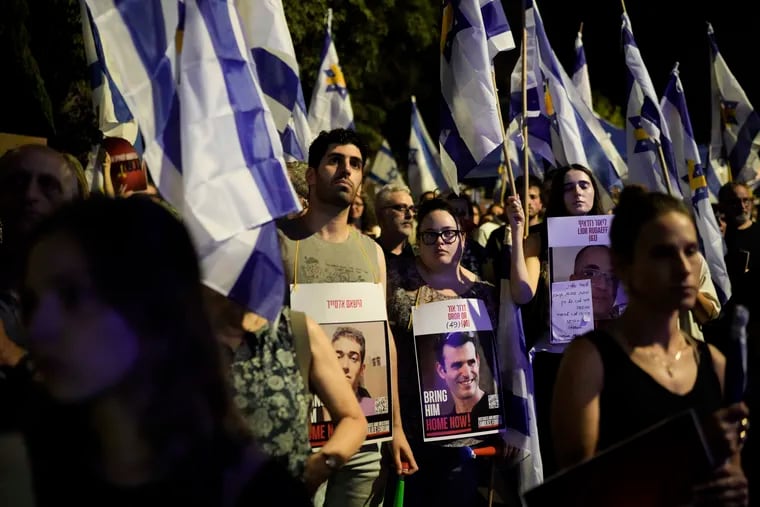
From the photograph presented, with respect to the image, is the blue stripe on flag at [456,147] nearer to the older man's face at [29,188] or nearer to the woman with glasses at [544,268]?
the woman with glasses at [544,268]

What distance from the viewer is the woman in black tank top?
278cm

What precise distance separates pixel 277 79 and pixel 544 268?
192 centimetres

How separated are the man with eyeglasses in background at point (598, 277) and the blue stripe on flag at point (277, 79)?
6.17 feet

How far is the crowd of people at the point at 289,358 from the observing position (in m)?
1.94

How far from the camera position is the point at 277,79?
5.35 metres

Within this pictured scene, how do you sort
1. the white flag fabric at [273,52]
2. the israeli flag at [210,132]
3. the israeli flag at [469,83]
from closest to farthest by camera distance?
the israeli flag at [210,132], the white flag fabric at [273,52], the israeli flag at [469,83]

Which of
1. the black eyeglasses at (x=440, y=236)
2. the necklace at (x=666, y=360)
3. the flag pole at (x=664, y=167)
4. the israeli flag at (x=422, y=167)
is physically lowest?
the necklace at (x=666, y=360)

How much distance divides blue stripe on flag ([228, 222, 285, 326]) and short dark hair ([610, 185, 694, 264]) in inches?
44.4

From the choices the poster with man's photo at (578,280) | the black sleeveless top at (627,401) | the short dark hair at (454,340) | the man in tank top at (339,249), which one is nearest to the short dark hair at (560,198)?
the poster with man's photo at (578,280)

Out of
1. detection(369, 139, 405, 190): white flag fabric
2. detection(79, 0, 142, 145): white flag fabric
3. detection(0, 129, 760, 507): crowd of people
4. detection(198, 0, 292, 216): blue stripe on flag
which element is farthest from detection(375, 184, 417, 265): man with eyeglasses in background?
detection(369, 139, 405, 190): white flag fabric

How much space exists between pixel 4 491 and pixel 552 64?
21.4ft

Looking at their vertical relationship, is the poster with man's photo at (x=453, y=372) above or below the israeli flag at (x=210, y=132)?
below

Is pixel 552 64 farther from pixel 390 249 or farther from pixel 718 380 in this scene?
pixel 718 380

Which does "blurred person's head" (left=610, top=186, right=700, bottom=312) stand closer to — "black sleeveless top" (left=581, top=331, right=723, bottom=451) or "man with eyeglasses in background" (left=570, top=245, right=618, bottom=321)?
"black sleeveless top" (left=581, top=331, right=723, bottom=451)
